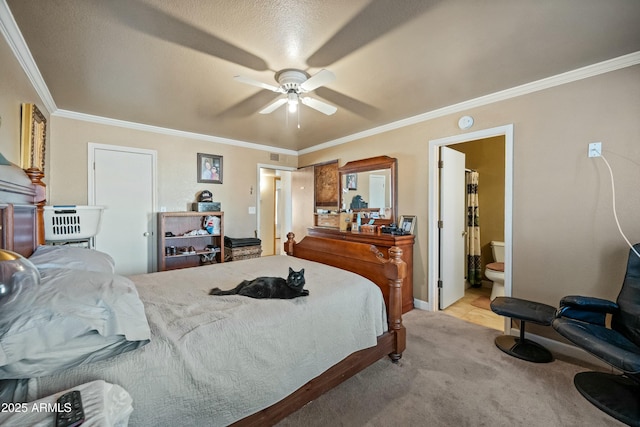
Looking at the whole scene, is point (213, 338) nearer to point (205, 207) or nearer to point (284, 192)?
point (205, 207)

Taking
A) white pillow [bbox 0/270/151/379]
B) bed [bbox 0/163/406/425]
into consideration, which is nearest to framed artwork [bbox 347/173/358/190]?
bed [bbox 0/163/406/425]

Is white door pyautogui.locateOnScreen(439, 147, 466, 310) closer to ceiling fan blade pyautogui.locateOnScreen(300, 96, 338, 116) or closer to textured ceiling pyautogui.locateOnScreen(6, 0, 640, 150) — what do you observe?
textured ceiling pyautogui.locateOnScreen(6, 0, 640, 150)

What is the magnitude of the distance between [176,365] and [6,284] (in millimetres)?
688

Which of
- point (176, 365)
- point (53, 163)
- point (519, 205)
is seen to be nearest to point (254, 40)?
point (176, 365)

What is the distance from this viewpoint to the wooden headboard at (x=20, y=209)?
144cm

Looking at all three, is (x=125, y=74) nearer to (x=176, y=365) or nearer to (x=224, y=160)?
(x=224, y=160)

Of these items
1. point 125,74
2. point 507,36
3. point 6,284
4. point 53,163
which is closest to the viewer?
point 6,284

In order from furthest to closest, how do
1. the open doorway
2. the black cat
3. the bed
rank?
the open doorway, the black cat, the bed

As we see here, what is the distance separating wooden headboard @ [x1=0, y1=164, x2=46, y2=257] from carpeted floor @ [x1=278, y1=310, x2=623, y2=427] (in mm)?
1968

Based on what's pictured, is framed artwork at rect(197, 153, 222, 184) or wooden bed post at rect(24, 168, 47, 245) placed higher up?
framed artwork at rect(197, 153, 222, 184)

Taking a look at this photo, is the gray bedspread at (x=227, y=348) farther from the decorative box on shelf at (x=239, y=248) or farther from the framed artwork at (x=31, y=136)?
the decorative box on shelf at (x=239, y=248)

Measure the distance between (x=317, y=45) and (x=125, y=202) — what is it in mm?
3353

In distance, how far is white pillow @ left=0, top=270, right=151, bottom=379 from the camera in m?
0.83

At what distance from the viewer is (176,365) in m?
1.12
